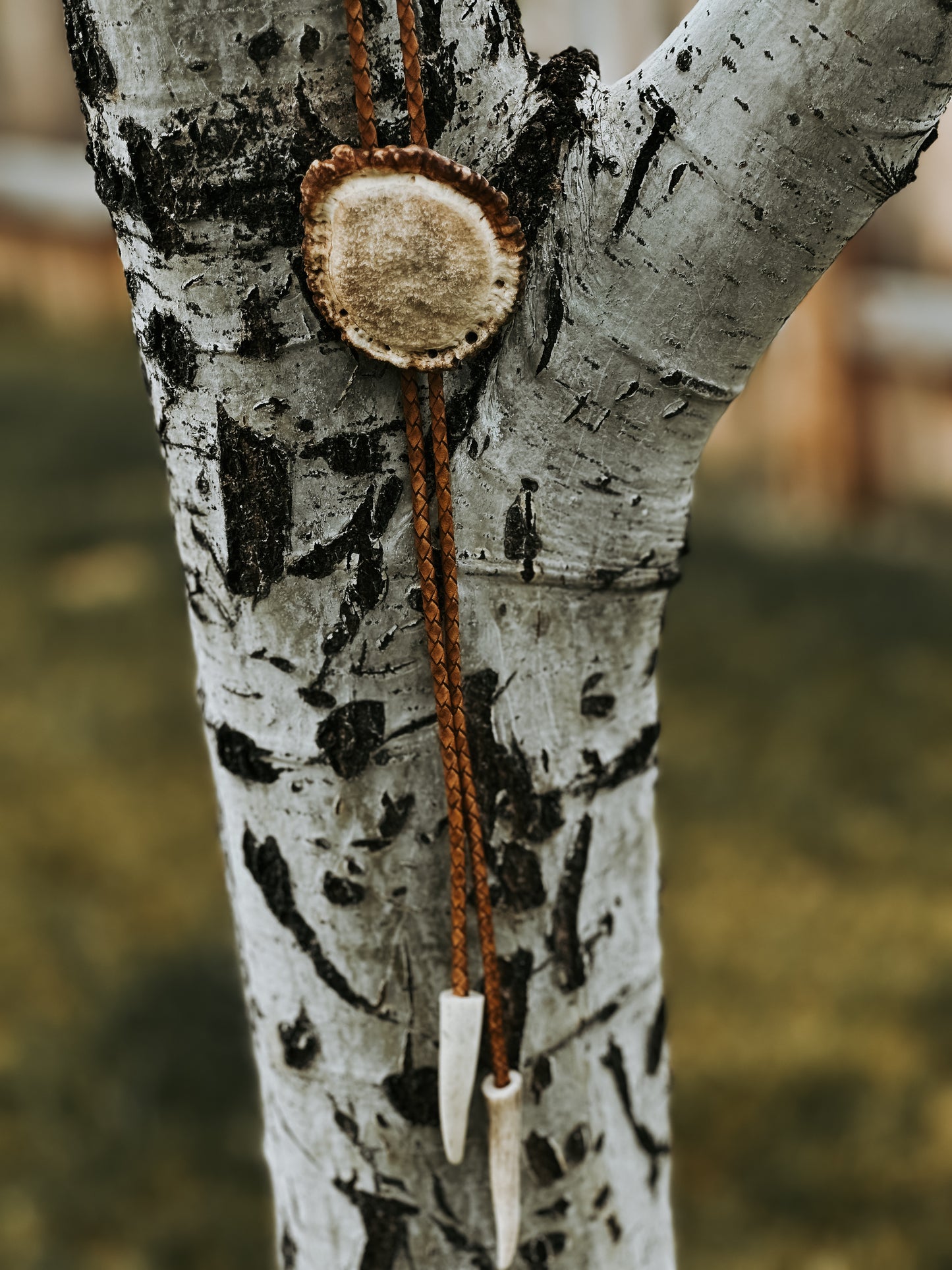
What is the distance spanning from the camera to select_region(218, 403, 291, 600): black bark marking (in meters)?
0.73

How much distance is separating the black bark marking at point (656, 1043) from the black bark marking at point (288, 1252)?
301 mm

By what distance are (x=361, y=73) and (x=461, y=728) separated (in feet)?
1.21

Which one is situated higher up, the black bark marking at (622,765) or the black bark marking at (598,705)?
the black bark marking at (598,705)

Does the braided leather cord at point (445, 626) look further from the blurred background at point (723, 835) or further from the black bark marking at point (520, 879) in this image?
the blurred background at point (723, 835)

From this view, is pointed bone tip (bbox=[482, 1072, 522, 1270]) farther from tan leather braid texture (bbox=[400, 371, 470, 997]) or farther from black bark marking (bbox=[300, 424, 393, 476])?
black bark marking (bbox=[300, 424, 393, 476])

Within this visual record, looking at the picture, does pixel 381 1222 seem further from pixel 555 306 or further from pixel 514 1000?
pixel 555 306

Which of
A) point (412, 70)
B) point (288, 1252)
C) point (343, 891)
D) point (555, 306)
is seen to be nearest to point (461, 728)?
Result: point (343, 891)

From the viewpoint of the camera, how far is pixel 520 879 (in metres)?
0.83

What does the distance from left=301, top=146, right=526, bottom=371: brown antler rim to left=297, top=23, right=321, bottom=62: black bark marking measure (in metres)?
0.06

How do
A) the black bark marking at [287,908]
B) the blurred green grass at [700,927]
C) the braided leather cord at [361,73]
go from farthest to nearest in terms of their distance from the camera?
the blurred green grass at [700,927] → the black bark marking at [287,908] → the braided leather cord at [361,73]

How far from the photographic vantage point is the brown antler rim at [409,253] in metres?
0.65

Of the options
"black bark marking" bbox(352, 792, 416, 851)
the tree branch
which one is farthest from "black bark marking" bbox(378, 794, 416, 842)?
the tree branch

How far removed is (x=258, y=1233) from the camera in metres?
2.01

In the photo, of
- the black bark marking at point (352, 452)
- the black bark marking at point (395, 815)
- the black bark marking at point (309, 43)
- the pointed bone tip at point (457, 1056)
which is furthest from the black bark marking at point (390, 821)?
the black bark marking at point (309, 43)
